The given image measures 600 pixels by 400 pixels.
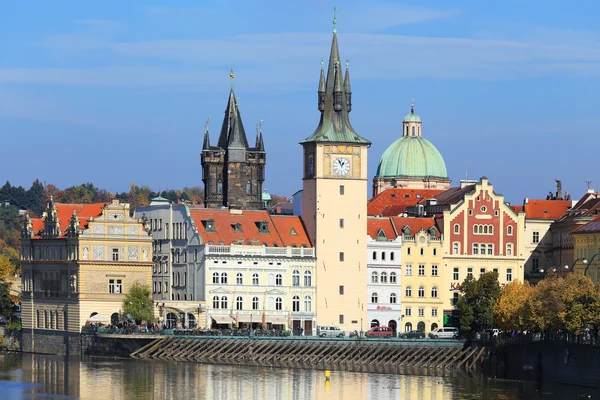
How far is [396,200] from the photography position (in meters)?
183

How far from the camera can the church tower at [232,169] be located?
17300cm

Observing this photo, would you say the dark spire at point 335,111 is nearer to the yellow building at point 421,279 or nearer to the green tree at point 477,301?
the yellow building at point 421,279

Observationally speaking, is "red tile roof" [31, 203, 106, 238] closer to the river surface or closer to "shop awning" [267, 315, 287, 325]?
"shop awning" [267, 315, 287, 325]

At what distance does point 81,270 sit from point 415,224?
28.4m

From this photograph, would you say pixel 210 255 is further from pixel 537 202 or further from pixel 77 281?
pixel 537 202

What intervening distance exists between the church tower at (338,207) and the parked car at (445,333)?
690 cm

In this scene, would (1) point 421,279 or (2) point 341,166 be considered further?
(1) point 421,279

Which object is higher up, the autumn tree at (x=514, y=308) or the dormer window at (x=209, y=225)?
the dormer window at (x=209, y=225)

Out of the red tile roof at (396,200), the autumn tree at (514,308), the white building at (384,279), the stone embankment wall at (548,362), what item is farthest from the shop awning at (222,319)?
the red tile roof at (396,200)

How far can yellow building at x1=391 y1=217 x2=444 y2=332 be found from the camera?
163m

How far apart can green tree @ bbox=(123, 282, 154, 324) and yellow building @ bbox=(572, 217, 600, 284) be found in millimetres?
33948

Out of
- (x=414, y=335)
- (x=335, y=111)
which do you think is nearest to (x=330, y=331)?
(x=414, y=335)

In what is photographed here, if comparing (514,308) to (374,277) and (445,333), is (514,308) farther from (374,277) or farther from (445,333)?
(374,277)

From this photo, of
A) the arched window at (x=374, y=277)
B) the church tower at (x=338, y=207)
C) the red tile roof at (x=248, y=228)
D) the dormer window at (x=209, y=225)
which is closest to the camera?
the red tile roof at (x=248, y=228)
